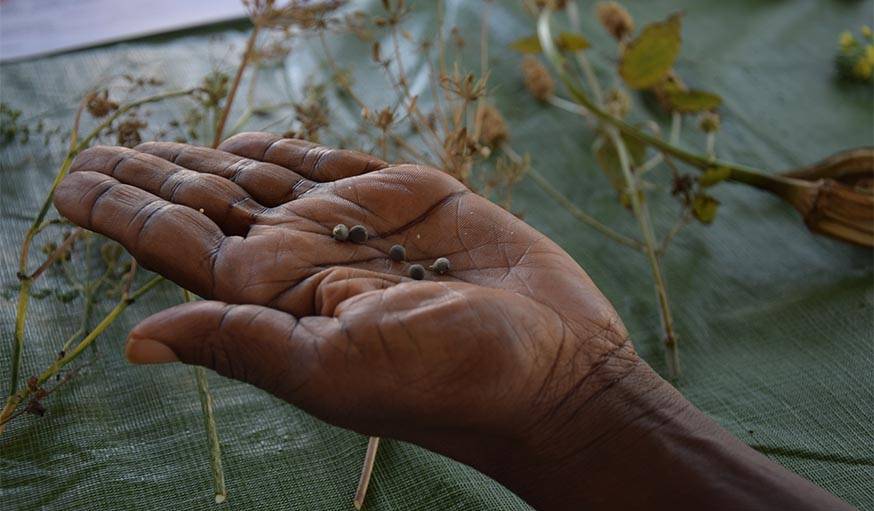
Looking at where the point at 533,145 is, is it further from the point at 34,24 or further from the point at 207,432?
the point at 34,24

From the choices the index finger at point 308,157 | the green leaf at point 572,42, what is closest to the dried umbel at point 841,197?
the green leaf at point 572,42

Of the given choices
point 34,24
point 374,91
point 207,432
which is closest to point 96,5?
point 34,24

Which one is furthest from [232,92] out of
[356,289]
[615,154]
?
[615,154]

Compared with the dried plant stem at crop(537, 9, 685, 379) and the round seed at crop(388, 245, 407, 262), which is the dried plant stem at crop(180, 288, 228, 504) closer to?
the round seed at crop(388, 245, 407, 262)

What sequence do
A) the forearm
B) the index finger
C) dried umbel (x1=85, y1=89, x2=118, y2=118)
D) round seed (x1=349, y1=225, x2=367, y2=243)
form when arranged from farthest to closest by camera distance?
dried umbel (x1=85, y1=89, x2=118, y2=118)
the index finger
round seed (x1=349, y1=225, x2=367, y2=243)
the forearm

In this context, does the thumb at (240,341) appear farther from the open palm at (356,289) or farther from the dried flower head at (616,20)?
the dried flower head at (616,20)

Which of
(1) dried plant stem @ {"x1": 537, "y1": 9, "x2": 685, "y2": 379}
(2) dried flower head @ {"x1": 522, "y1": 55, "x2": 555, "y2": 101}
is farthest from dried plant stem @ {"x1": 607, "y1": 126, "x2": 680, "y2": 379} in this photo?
(2) dried flower head @ {"x1": 522, "y1": 55, "x2": 555, "y2": 101}
